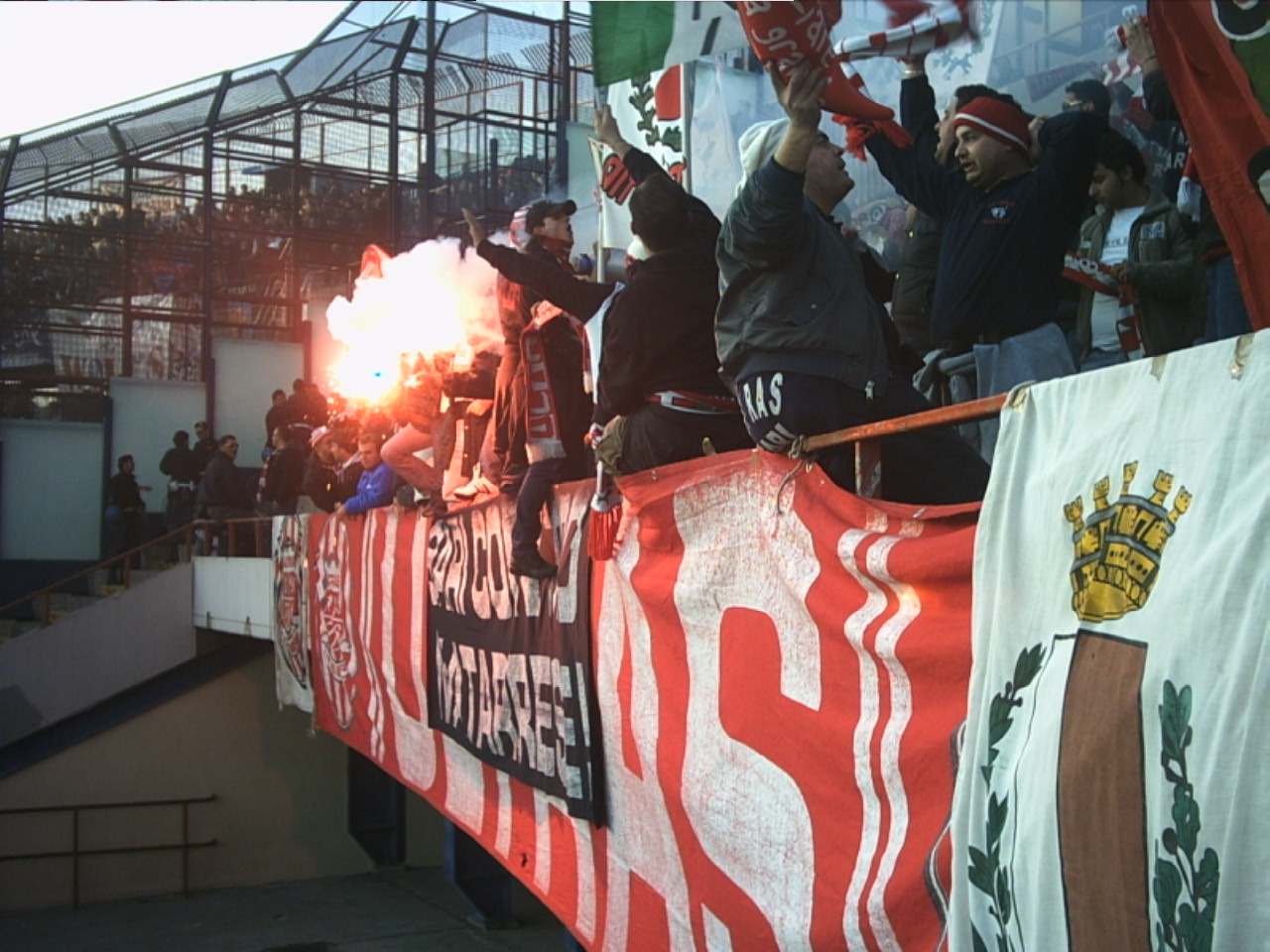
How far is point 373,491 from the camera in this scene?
9.95 metres

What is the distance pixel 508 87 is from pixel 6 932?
11511 millimetres

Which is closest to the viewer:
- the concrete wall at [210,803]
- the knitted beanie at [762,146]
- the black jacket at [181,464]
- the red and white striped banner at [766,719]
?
the red and white striped banner at [766,719]

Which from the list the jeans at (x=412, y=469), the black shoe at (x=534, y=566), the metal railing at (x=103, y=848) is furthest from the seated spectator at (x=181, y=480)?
the black shoe at (x=534, y=566)

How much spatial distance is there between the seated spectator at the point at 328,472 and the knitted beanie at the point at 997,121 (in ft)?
25.5

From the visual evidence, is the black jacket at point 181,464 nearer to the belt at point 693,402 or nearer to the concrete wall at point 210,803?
the concrete wall at point 210,803

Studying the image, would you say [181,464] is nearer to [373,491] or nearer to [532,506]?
[373,491]

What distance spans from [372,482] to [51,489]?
1121cm

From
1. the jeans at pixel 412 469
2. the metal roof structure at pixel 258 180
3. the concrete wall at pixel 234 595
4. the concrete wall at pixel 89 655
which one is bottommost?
the concrete wall at pixel 89 655

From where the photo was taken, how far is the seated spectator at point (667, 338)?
5.07 metres

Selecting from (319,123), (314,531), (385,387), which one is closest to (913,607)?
(385,387)

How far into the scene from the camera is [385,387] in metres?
9.14

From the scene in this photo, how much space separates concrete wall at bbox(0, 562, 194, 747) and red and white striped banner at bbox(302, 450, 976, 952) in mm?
11513

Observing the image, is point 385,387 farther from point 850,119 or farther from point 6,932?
point 6,932

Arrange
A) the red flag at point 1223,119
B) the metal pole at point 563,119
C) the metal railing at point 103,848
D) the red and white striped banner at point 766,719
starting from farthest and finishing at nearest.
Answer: the metal pole at point 563,119
the metal railing at point 103,848
the red and white striped banner at point 766,719
the red flag at point 1223,119
